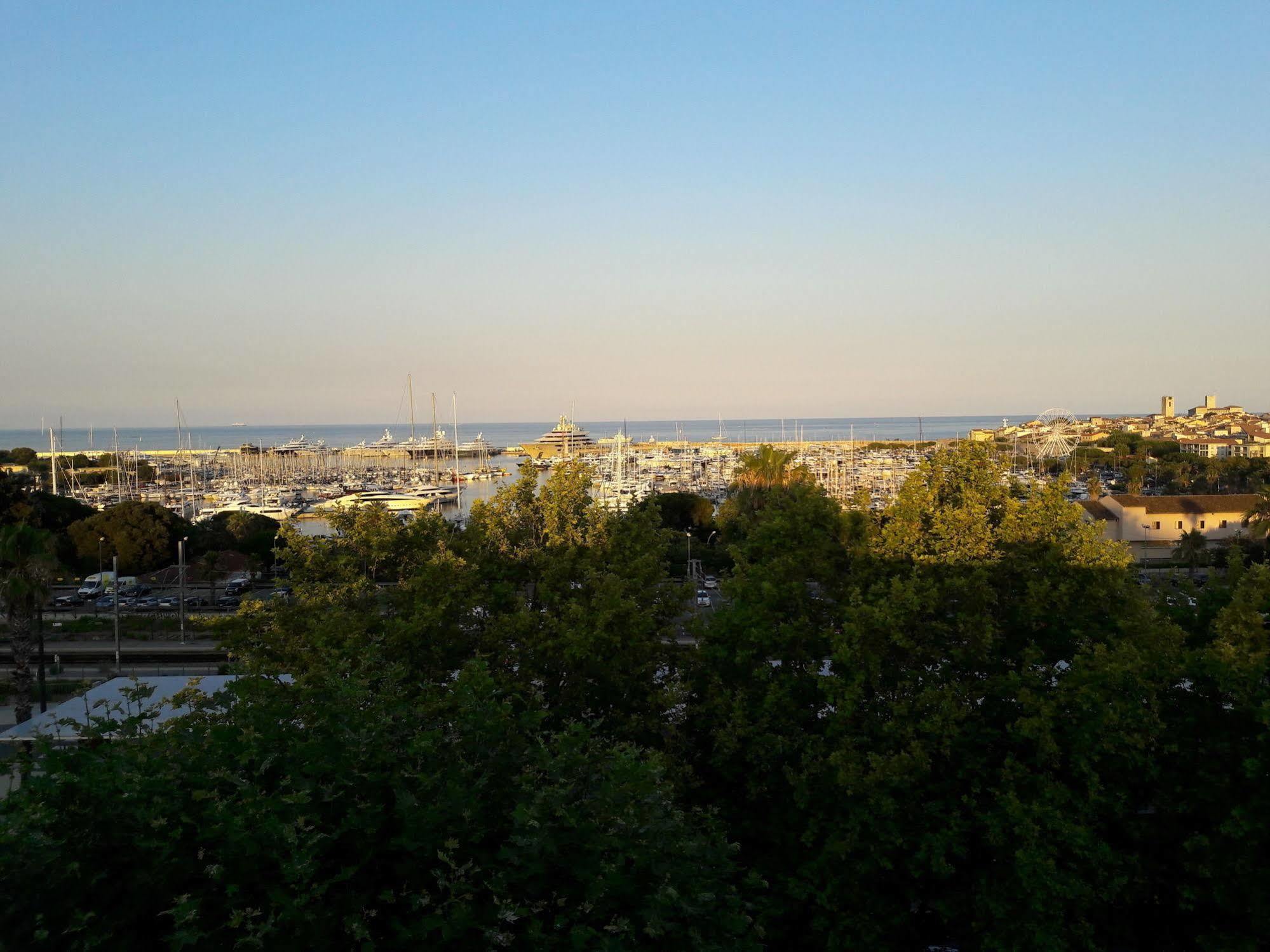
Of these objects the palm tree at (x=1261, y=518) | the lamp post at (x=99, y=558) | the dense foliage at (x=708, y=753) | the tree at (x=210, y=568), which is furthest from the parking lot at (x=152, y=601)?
the palm tree at (x=1261, y=518)

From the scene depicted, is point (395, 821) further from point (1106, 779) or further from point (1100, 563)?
point (1100, 563)

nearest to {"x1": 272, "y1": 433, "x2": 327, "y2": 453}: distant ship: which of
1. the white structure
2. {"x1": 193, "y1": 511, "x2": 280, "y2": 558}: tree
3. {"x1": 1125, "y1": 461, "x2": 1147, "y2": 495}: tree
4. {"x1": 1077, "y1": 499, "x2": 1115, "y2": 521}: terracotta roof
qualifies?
{"x1": 193, "y1": 511, "x2": 280, "y2": 558}: tree

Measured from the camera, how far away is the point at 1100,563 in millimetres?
9742

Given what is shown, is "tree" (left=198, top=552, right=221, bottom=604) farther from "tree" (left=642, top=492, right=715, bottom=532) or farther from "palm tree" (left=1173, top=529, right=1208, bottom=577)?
"palm tree" (left=1173, top=529, right=1208, bottom=577)

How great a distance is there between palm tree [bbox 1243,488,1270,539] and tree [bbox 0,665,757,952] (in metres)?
27.8

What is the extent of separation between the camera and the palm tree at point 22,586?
15.0m

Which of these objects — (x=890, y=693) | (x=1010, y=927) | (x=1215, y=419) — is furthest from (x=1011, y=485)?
(x=1215, y=419)

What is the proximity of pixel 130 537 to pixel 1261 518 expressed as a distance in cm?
4261

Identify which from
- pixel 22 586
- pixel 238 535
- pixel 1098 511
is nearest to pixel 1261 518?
pixel 1098 511

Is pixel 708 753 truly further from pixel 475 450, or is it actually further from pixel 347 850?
pixel 475 450

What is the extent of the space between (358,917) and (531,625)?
5.88 meters

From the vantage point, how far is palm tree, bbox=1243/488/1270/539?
86.7 feet

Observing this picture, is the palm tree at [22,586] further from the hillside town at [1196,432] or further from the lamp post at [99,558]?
the hillside town at [1196,432]

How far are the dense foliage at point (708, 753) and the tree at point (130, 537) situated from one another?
27656 mm
